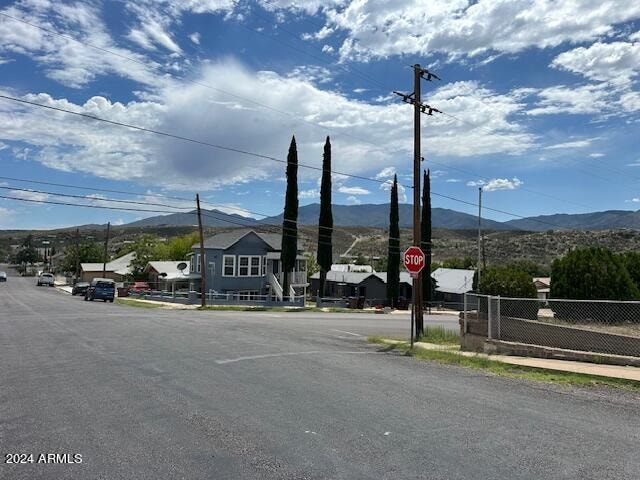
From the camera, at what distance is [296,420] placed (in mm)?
7191

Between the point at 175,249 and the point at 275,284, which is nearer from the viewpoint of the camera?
the point at 275,284

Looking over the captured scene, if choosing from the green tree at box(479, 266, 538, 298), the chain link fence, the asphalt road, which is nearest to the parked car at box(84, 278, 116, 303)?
the asphalt road

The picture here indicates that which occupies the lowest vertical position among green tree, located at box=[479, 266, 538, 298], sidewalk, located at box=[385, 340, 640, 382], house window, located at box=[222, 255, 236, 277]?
sidewalk, located at box=[385, 340, 640, 382]

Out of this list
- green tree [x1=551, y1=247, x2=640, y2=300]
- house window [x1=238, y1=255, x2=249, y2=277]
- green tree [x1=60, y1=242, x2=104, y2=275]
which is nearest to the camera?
green tree [x1=551, y1=247, x2=640, y2=300]

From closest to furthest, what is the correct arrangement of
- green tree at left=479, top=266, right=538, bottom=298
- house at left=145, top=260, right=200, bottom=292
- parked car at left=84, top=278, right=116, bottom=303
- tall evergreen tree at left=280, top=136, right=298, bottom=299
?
green tree at left=479, top=266, right=538, bottom=298 < parked car at left=84, top=278, right=116, bottom=303 < tall evergreen tree at left=280, top=136, right=298, bottom=299 < house at left=145, top=260, right=200, bottom=292

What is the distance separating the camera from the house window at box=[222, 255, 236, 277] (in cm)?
5059

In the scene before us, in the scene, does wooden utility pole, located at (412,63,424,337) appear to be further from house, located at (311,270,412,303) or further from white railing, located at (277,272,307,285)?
house, located at (311,270,412,303)

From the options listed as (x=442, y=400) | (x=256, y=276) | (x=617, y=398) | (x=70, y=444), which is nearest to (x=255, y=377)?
(x=442, y=400)

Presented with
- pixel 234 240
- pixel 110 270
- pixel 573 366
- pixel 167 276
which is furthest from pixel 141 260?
pixel 573 366

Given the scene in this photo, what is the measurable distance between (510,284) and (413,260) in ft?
11.2

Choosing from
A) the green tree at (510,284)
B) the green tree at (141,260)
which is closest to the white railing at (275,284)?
the green tree at (141,260)

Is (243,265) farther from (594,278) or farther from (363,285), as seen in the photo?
(594,278)

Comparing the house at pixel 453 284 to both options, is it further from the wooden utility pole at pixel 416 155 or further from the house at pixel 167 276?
the wooden utility pole at pixel 416 155

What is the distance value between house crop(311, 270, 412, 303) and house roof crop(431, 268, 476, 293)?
3961mm
